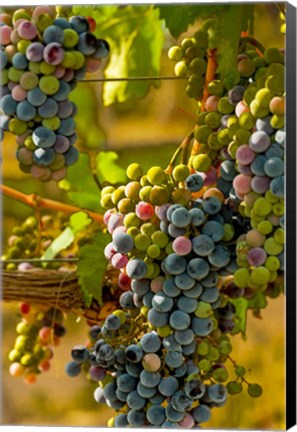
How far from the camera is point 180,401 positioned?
131 cm

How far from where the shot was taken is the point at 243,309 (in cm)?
148

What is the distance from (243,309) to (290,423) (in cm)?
18

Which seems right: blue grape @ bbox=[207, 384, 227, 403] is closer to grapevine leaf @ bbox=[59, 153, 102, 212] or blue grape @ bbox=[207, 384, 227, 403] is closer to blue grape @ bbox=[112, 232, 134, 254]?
blue grape @ bbox=[112, 232, 134, 254]

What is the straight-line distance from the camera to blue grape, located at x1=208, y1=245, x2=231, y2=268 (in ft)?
4.20

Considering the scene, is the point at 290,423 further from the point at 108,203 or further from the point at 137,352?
the point at 108,203

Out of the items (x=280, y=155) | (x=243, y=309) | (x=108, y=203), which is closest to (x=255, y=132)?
(x=280, y=155)

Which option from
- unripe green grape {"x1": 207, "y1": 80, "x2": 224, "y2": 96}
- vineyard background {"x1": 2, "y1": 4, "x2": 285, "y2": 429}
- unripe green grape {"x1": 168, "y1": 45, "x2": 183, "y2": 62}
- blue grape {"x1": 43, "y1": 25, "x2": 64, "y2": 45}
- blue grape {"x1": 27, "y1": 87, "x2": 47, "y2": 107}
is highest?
blue grape {"x1": 43, "y1": 25, "x2": 64, "y2": 45}

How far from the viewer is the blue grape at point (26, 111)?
1379mm

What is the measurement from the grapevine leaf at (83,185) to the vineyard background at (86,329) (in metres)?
0.14

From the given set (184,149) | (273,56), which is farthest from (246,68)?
(184,149)

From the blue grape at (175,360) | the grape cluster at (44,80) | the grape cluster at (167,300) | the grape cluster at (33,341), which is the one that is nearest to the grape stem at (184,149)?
the grape cluster at (167,300)

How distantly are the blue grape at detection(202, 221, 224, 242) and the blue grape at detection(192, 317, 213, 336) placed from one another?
105 mm

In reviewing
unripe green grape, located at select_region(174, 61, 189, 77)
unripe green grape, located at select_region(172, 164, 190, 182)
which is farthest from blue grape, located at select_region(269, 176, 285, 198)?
unripe green grape, located at select_region(174, 61, 189, 77)

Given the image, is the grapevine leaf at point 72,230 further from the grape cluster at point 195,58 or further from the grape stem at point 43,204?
the grape cluster at point 195,58
